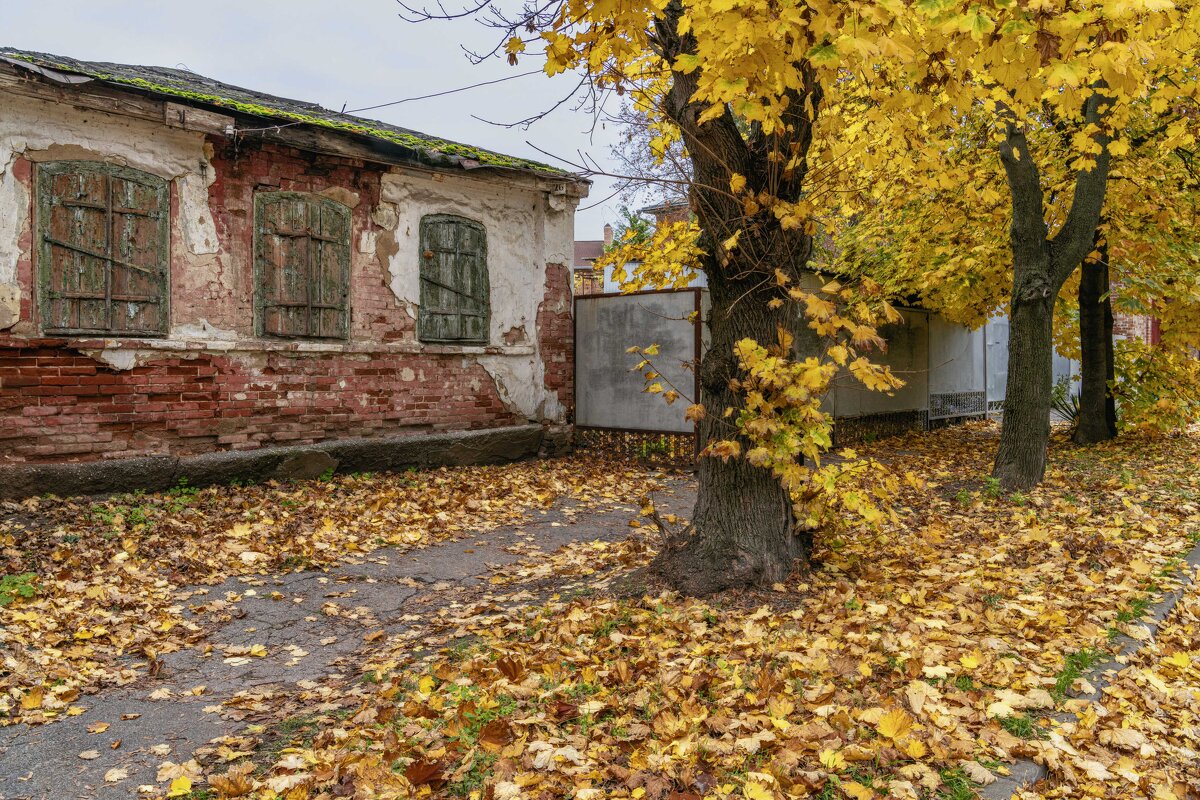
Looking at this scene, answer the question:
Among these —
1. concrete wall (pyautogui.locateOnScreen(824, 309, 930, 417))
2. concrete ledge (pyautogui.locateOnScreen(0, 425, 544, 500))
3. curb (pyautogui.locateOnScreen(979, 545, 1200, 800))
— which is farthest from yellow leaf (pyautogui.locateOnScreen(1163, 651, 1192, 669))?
concrete wall (pyautogui.locateOnScreen(824, 309, 930, 417))

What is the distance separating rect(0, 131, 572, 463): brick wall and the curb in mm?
7371

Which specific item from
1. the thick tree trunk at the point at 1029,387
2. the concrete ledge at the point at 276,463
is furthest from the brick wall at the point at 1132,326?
the concrete ledge at the point at 276,463

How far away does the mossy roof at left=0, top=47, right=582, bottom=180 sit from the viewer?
7.57m

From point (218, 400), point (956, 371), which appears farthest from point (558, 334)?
point (956, 371)

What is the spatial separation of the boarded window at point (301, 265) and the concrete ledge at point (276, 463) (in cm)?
132

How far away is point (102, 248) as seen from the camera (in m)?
7.51

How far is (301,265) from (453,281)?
191 cm

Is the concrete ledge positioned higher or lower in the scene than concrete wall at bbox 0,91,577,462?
lower

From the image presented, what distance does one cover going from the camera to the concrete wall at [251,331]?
7133 millimetres

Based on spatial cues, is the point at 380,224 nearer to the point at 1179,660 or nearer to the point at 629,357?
the point at 629,357

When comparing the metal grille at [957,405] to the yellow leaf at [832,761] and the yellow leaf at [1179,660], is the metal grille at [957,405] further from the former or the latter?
the yellow leaf at [832,761]

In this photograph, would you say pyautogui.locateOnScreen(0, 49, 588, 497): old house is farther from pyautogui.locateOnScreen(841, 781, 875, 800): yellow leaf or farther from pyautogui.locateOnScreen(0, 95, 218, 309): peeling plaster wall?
pyautogui.locateOnScreen(841, 781, 875, 800): yellow leaf

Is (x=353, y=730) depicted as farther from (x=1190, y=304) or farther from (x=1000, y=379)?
(x=1000, y=379)

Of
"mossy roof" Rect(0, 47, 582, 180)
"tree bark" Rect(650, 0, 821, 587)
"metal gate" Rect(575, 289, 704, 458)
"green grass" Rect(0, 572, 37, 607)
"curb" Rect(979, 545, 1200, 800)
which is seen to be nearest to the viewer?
"curb" Rect(979, 545, 1200, 800)
